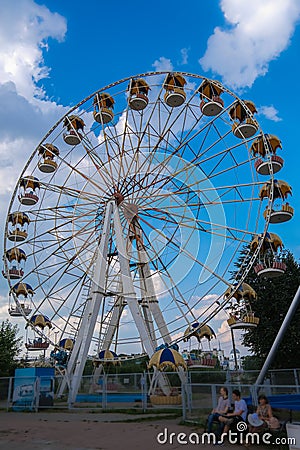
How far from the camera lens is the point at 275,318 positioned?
23047mm

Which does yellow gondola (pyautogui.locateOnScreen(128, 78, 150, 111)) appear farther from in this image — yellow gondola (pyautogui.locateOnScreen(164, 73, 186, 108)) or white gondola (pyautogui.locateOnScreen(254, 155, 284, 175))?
white gondola (pyautogui.locateOnScreen(254, 155, 284, 175))

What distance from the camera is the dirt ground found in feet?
27.3

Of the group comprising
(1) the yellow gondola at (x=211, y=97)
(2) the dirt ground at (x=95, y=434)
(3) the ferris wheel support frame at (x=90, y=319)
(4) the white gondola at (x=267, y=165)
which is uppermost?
(1) the yellow gondola at (x=211, y=97)

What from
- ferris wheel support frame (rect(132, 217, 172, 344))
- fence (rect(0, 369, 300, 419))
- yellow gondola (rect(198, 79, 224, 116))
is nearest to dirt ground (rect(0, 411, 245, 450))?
fence (rect(0, 369, 300, 419))

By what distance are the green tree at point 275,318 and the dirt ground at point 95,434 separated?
37.8 ft

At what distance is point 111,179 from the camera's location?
2205 cm

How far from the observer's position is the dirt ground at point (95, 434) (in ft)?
27.3

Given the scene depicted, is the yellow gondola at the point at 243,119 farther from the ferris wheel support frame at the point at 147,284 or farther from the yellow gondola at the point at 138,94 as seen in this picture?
the ferris wheel support frame at the point at 147,284

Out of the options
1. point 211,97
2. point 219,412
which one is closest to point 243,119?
point 211,97

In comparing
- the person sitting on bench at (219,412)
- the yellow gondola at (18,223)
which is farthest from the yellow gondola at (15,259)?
the person sitting on bench at (219,412)

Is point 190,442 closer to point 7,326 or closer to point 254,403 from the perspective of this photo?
point 254,403

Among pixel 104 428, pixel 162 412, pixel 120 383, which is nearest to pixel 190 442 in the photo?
pixel 104 428

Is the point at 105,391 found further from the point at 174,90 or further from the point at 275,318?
the point at 174,90

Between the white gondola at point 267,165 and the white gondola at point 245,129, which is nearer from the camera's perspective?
the white gondola at point 267,165
